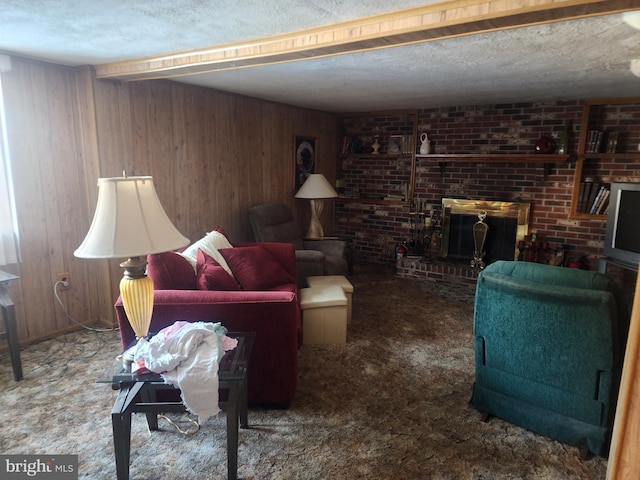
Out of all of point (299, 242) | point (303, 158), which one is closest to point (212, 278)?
point (299, 242)

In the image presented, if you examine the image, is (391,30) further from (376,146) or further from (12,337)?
(376,146)

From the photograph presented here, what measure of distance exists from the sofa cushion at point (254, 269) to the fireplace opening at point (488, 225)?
2.80m

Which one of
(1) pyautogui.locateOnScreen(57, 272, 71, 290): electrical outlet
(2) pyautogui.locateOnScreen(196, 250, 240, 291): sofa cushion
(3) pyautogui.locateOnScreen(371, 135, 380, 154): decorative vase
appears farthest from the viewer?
(3) pyautogui.locateOnScreen(371, 135, 380, 154): decorative vase

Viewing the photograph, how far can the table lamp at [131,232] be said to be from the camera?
5.55ft

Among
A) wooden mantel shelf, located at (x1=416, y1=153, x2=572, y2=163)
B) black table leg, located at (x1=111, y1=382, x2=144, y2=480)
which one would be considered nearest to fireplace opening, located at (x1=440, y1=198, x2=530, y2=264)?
wooden mantel shelf, located at (x1=416, y1=153, x2=572, y2=163)

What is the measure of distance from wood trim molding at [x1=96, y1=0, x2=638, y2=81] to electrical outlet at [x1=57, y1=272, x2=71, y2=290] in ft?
5.63

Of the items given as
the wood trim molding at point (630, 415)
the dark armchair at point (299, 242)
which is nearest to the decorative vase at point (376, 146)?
the dark armchair at point (299, 242)

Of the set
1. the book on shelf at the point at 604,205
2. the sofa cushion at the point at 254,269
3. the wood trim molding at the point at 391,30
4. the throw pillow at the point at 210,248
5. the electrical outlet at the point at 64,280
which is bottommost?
the electrical outlet at the point at 64,280

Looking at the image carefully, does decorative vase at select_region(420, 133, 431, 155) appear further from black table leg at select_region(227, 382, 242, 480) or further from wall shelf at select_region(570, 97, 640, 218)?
black table leg at select_region(227, 382, 242, 480)

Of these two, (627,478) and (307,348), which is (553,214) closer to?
(307,348)

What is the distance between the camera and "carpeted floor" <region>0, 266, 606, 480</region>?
73.5 inches

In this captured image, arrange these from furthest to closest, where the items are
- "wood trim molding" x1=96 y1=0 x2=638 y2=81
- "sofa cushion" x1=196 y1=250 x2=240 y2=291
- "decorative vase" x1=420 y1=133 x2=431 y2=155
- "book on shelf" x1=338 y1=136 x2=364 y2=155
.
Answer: "book on shelf" x1=338 y1=136 x2=364 y2=155 → "decorative vase" x1=420 y1=133 x2=431 y2=155 → "sofa cushion" x1=196 y1=250 x2=240 y2=291 → "wood trim molding" x1=96 y1=0 x2=638 y2=81

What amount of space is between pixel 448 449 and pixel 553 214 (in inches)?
Answer: 141

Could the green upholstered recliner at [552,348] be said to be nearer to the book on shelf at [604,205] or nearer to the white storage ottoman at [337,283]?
the white storage ottoman at [337,283]
